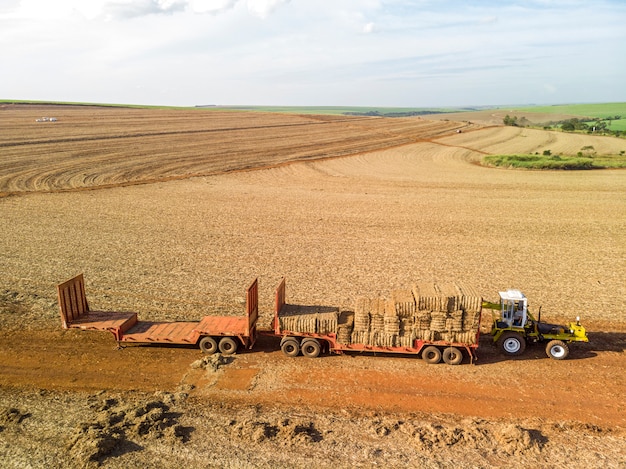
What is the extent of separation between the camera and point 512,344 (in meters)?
15.0

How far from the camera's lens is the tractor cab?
49.2ft

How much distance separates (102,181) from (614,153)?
65.5 metres

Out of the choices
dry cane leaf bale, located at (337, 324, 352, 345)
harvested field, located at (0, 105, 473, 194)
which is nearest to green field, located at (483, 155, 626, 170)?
harvested field, located at (0, 105, 473, 194)

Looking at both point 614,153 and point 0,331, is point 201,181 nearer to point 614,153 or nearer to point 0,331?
point 0,331

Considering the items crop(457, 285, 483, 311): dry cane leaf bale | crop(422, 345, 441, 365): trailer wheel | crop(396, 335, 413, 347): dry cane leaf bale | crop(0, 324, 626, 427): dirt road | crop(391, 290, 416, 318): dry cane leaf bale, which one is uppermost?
crop(457, 285, 483, 311): dry cane leaf bale

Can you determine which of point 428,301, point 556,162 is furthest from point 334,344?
point 556,162

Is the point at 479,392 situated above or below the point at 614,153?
below

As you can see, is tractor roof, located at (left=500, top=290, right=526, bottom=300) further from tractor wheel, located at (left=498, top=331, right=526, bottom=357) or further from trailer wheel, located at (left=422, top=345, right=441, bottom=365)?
trailer wheel, located at (left=422, top=345, right=441, bottom=365)

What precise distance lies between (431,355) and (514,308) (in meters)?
3.30

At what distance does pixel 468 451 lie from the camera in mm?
10430

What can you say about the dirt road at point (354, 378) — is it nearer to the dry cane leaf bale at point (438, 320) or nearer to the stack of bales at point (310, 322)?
the stack of bales at point (310, 322)

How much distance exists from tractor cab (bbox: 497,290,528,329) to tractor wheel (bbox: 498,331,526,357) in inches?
13.8

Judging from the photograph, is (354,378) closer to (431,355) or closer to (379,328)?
(379,328)

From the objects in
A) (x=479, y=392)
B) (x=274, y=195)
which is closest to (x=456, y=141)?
(x=274, y=195)
